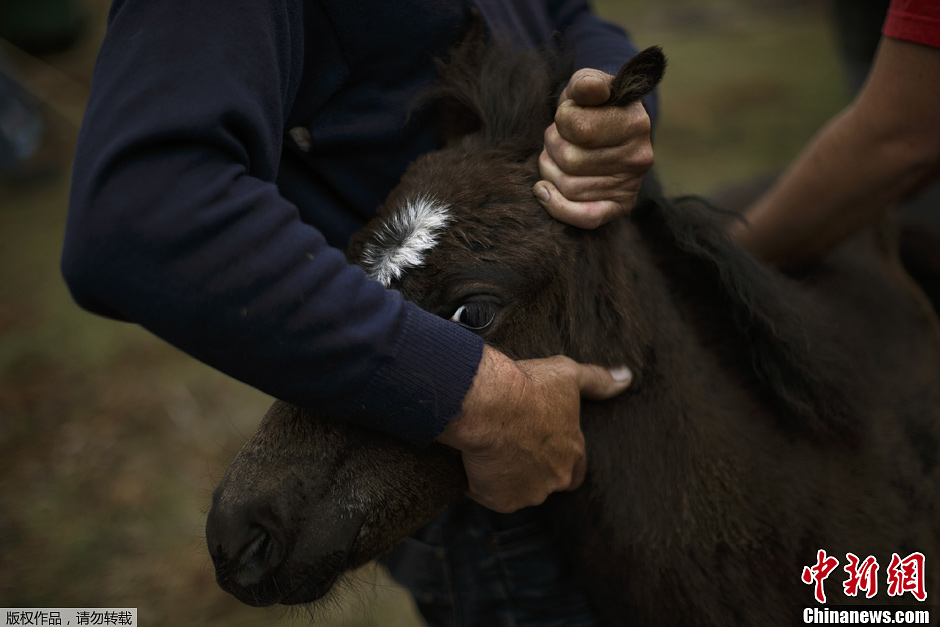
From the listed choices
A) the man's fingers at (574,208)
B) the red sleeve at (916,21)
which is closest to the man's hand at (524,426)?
the man's fingers at (574,208)

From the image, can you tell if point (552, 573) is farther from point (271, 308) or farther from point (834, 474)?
point (271, 308)

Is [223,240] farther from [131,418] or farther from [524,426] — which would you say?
[131,418]

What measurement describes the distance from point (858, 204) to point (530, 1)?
49.9 inches

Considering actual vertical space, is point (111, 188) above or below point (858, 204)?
above

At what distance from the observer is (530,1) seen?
197 cm

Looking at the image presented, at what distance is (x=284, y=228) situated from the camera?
3.44 ft

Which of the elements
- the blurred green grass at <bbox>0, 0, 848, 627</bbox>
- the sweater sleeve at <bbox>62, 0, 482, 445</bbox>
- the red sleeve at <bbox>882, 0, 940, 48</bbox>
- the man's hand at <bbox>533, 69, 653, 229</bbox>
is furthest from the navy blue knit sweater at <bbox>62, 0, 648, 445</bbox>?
the red sleeve at <bbox>882, 0, 940, 48</bbox>

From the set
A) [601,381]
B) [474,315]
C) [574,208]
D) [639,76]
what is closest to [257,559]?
[474,315]

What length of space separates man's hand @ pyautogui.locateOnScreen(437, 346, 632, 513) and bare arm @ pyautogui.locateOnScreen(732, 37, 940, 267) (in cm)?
95

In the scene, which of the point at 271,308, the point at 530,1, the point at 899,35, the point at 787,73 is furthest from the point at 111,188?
the point at 787,73

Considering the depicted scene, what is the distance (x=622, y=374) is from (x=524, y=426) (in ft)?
1.26

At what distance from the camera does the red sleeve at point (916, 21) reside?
163 cm

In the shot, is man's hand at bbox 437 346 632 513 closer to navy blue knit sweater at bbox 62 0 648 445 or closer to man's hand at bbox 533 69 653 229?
navy blue knit sweater at bbox 62 0 648 445

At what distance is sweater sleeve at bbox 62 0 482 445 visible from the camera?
92 centimetres
